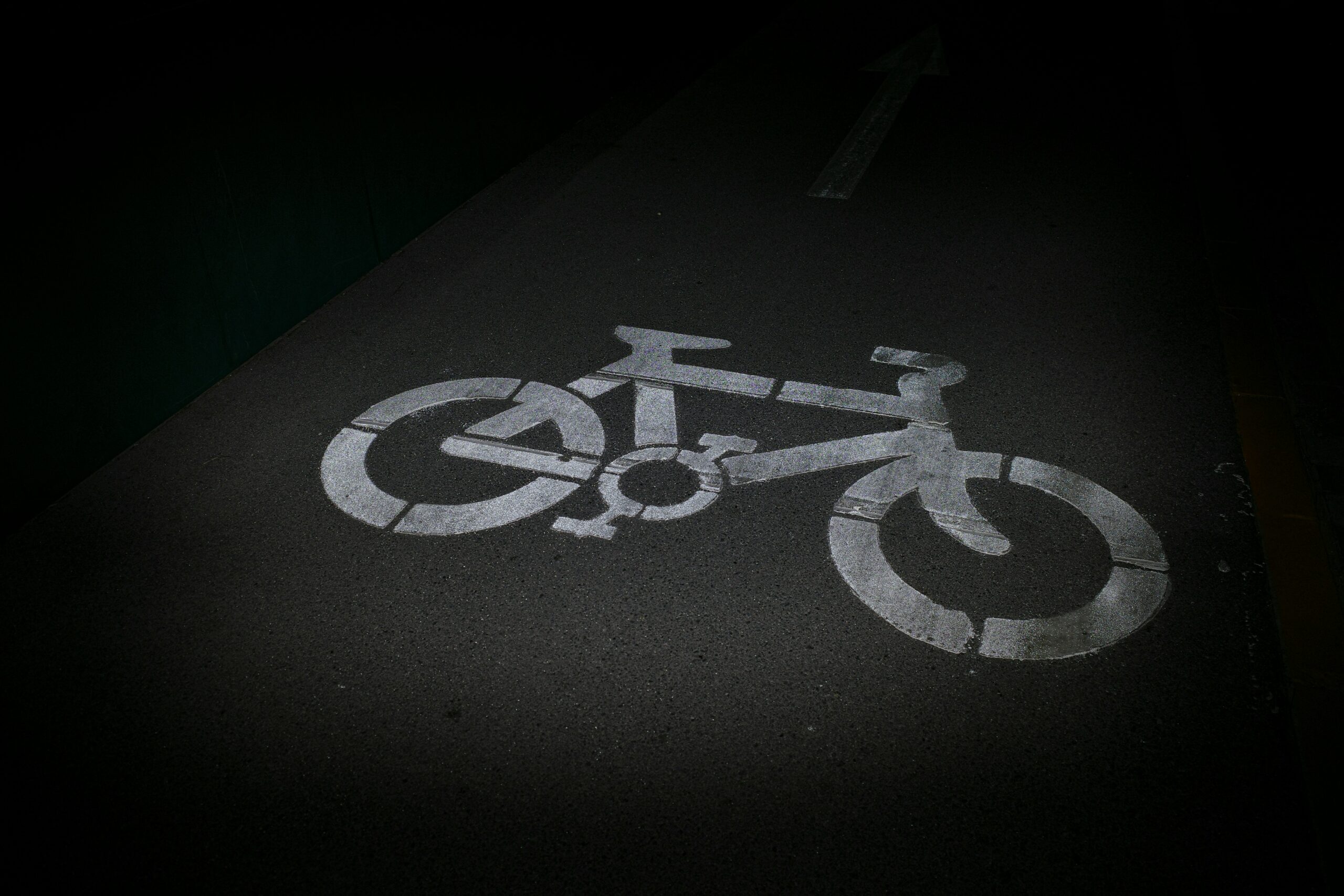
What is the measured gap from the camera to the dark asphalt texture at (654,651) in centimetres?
246

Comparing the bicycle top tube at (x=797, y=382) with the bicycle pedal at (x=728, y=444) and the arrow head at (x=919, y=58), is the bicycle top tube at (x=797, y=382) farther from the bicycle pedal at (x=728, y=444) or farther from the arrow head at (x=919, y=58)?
the arrow head at (x=919, y=58)

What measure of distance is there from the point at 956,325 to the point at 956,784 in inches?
119

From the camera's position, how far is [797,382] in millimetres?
4516

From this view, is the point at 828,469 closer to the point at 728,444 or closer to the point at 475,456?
the point at 728,444

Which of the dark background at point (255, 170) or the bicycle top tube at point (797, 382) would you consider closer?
the dark background at point (255, 170)

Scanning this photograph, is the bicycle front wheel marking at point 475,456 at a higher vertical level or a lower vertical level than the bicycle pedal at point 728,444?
higher

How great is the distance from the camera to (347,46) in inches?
207

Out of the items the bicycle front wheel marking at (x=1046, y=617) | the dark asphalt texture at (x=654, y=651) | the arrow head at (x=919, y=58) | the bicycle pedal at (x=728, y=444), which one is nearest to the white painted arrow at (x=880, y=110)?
the arrow head at (x=919, y=58)

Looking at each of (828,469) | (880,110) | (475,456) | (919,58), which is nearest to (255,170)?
(475,456)

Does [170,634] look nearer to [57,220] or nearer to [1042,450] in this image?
[57,220]

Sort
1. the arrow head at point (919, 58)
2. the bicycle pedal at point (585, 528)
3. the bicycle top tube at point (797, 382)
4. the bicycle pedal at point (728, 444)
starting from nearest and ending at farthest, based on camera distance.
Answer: the bicycle pedal at point (585, 528) → the bicycle pedal at point (728, 444) → the bicycle top tube at point (797, 382) → the arrow head at point (919, 58)

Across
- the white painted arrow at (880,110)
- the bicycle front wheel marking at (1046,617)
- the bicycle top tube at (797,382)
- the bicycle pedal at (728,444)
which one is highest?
the white painted arrow at (880,110)

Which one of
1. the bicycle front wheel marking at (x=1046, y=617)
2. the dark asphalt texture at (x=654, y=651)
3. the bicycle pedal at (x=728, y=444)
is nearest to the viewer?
the dark asphalt texture at (x=654, y=651)

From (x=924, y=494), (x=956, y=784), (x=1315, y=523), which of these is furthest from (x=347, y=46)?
(x=1315, y=523)
